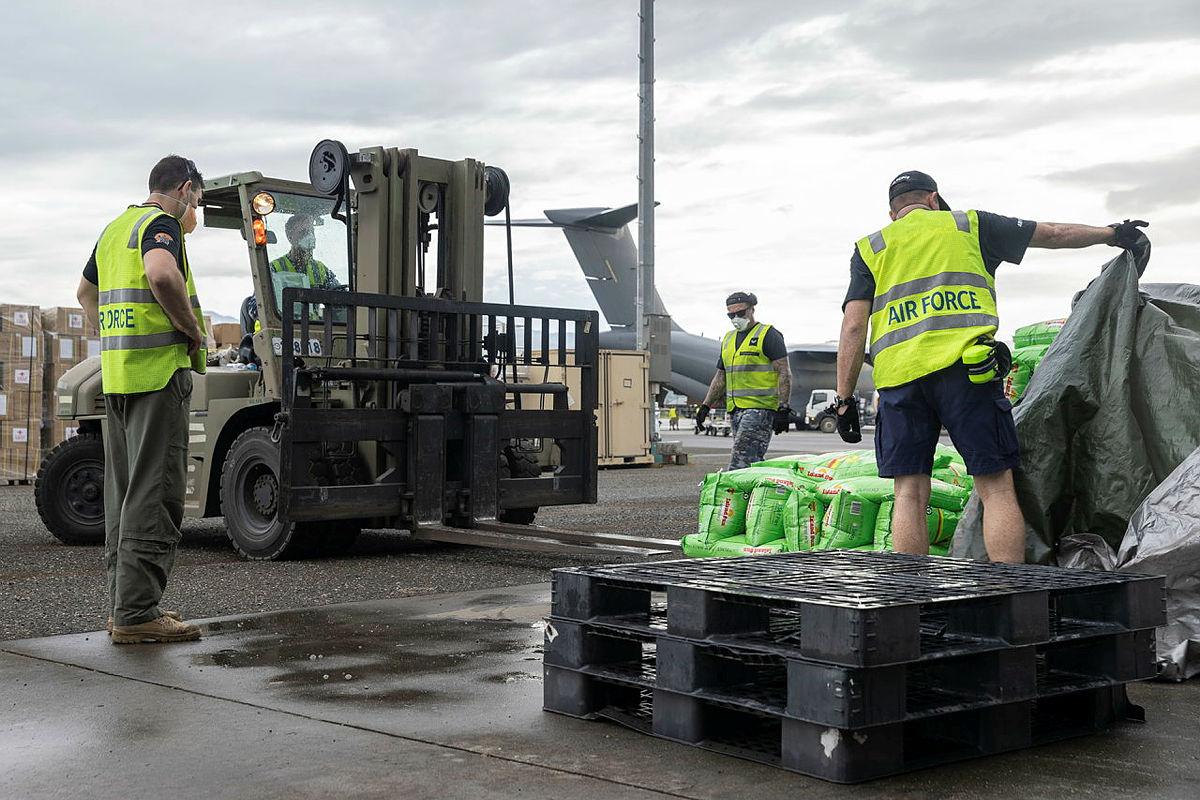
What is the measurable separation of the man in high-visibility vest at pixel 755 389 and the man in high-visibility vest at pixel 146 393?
5114mm

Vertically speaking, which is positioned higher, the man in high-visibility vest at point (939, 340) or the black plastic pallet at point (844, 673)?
the man in high-visibility vest at point (939, 340)

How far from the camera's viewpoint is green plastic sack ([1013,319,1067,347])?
6828 mm

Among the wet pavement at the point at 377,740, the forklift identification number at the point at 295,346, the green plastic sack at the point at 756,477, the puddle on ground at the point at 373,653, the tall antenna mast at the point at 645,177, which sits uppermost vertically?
Answer: the tall antenna mast at the point at 645,177

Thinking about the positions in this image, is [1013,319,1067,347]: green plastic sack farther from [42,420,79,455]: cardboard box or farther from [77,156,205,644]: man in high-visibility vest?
[42,420,79,455]: cardboard box

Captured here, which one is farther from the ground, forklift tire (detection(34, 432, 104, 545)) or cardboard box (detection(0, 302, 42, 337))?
cardboard box (detection(0, 302, 42, 337))

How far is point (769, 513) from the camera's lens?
704 centimetres

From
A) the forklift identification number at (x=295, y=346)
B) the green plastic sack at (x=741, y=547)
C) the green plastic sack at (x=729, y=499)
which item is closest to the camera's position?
the green plastic sack at (x=741, y=547)

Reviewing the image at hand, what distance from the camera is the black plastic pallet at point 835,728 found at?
321cm

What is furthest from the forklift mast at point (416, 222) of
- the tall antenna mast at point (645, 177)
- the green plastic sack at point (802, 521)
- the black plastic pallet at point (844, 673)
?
the tall antenna mast at point (645, 177)

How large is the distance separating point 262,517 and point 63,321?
1005 centimetres

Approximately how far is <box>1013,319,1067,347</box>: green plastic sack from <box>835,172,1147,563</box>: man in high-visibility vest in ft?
5.46

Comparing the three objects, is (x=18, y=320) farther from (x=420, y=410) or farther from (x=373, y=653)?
(x=373, y=653)

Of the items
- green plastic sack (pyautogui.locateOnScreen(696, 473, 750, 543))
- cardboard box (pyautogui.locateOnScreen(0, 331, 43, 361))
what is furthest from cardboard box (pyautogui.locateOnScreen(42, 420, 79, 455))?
green plastic sack (pyautogui.locateOnScreen(696, 473, 750, 543))

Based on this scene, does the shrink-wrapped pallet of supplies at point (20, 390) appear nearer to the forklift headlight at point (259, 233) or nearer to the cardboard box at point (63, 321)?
the cardboard box at point (63, 321)
